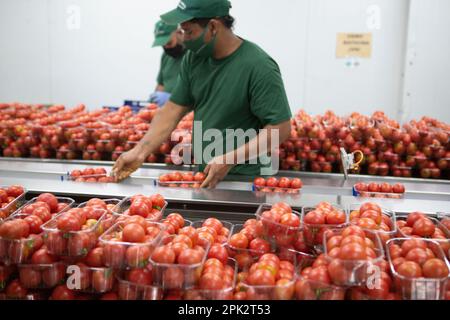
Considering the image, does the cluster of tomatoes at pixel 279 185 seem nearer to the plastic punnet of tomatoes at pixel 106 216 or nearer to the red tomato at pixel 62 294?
the plastic punnet of tomatoes at pixel 106 216

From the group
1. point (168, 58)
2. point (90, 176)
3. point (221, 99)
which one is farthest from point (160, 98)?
point (90, 176)

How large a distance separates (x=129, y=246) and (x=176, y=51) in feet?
13.7

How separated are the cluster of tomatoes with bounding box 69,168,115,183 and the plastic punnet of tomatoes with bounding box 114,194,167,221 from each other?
89 cm

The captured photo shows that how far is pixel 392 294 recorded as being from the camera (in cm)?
153

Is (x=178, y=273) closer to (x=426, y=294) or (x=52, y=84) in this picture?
(x=426, y=294)

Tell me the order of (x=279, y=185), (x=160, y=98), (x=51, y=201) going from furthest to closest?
(x=160, y=98)
(x=279, y=185)
(x=51, y=201)

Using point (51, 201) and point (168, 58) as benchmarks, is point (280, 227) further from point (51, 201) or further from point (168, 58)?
point (168, 58)

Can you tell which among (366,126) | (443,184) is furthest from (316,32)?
(443,184)

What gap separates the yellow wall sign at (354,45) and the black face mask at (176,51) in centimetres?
240

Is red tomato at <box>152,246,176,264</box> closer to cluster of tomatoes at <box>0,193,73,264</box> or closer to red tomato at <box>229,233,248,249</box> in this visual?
red tomato at <box>229,233,248,249</box>

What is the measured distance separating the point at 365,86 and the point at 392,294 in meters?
5.52

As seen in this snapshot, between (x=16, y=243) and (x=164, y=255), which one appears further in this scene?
(x=16, y=243)

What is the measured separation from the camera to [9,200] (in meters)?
2.13

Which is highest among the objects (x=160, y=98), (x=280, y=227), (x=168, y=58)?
(x=168, y=58)
